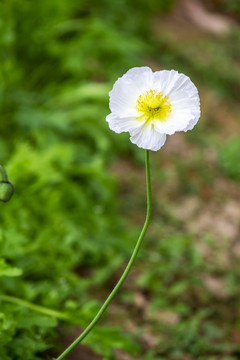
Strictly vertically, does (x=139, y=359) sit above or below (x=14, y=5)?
below

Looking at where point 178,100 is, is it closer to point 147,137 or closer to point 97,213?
point 147,137

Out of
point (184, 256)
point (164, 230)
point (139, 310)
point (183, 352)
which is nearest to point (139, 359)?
point (183, 352)

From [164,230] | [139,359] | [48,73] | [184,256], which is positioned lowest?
[139,359]

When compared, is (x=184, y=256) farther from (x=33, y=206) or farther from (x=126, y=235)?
(x=33, y=206)

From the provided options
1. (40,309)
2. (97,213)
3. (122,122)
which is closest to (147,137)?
(122,122)

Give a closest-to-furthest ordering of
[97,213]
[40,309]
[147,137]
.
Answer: [147,137] → [40,309] → [97,213]

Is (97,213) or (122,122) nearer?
(122,122)

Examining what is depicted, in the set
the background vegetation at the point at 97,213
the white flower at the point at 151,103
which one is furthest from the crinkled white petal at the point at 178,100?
the background vegetation at the point at 97,213

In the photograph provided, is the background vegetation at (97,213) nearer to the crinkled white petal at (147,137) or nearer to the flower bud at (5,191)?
the flower bud at (5,191)

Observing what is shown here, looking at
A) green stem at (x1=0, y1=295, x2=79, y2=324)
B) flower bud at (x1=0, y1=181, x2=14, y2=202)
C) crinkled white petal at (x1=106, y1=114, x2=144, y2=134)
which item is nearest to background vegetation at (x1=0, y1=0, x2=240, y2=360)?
green stem at (x1=0, y1=295, x2=79, y2=324)
